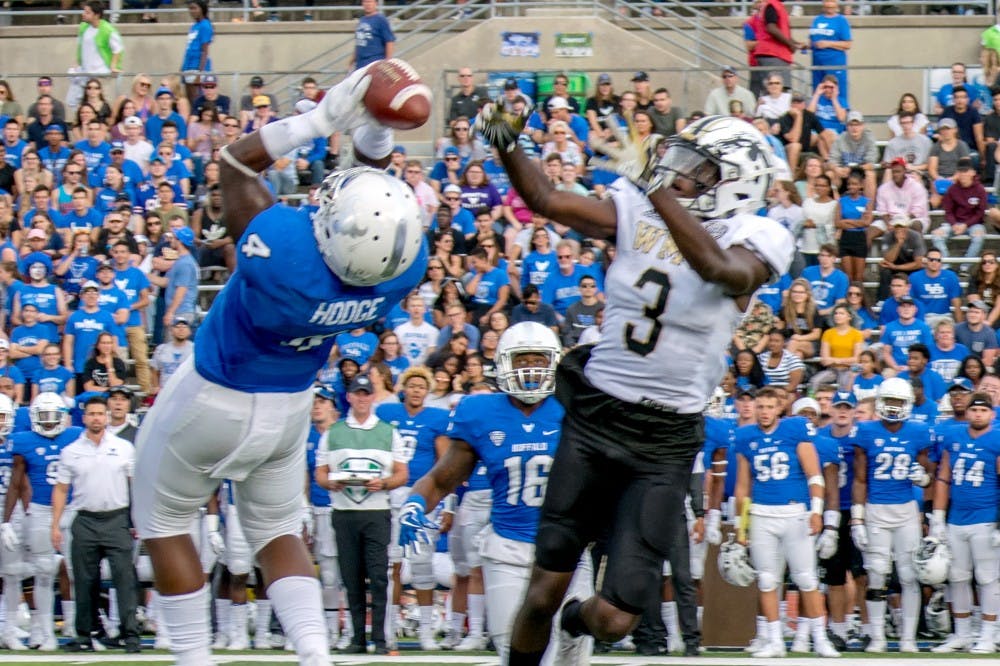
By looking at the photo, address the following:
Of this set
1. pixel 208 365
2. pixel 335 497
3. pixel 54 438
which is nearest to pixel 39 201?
pixel 54 438

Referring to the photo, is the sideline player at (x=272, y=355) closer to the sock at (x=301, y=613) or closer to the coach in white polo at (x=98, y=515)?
the sock at (x=301, y=613)

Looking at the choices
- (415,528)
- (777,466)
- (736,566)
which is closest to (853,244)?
(777,466)

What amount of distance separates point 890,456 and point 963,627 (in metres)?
1.19

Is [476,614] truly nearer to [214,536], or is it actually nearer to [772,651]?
[214,536]

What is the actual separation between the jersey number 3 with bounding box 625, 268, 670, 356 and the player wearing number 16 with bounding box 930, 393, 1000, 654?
580cm

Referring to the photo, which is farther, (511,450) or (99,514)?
(99,514)

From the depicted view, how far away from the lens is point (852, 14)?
19312 millimetres

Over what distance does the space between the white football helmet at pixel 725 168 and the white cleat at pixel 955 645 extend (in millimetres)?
5849

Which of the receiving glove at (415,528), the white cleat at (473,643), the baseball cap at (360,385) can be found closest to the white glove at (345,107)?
the receiving glove at (415,528)

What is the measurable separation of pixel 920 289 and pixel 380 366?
474 cm

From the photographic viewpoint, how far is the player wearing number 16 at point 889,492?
437 inches

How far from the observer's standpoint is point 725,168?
18.5 ft

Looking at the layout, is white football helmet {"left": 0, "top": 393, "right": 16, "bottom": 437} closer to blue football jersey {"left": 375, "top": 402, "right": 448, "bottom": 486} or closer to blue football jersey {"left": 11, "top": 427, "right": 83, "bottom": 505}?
blue football jersey {"left": 11, "top": 427, "right": 83, "bottom": 505}

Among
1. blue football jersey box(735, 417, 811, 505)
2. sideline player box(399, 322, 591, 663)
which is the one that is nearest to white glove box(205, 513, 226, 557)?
blue football jersey box(735, 417, 811, 505)
